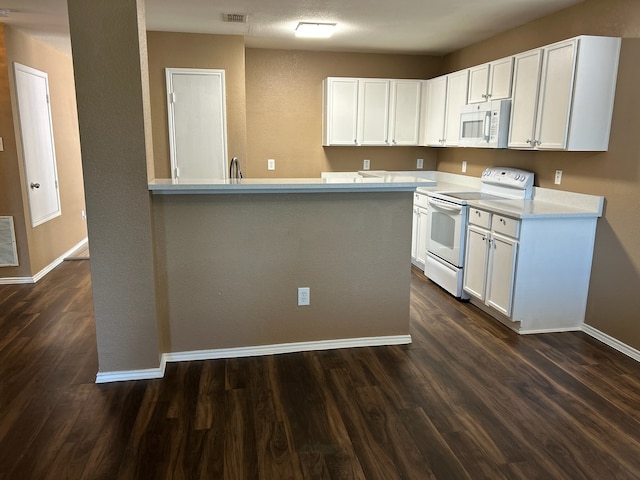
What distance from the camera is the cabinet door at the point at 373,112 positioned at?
5.61 meters

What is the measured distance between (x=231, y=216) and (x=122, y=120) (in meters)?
0.83

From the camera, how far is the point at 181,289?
306cm

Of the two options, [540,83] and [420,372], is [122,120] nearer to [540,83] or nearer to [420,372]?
[420,372]

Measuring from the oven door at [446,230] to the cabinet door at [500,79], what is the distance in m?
1.05

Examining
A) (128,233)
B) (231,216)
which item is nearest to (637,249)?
(231,216)

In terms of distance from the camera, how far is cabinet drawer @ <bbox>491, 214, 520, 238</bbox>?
11.6 feet

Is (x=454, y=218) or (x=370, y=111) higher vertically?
(x=370, y=111)

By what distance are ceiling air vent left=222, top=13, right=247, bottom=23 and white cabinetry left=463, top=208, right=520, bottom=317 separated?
263 cm

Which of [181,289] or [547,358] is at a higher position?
[181,289]

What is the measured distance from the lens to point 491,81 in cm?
440

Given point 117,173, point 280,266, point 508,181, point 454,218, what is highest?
point 117,173

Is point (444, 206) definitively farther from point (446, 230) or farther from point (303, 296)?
point (303, 296)

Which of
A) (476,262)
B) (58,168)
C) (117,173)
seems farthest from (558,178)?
(58,168)

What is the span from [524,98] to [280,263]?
2.46 m
